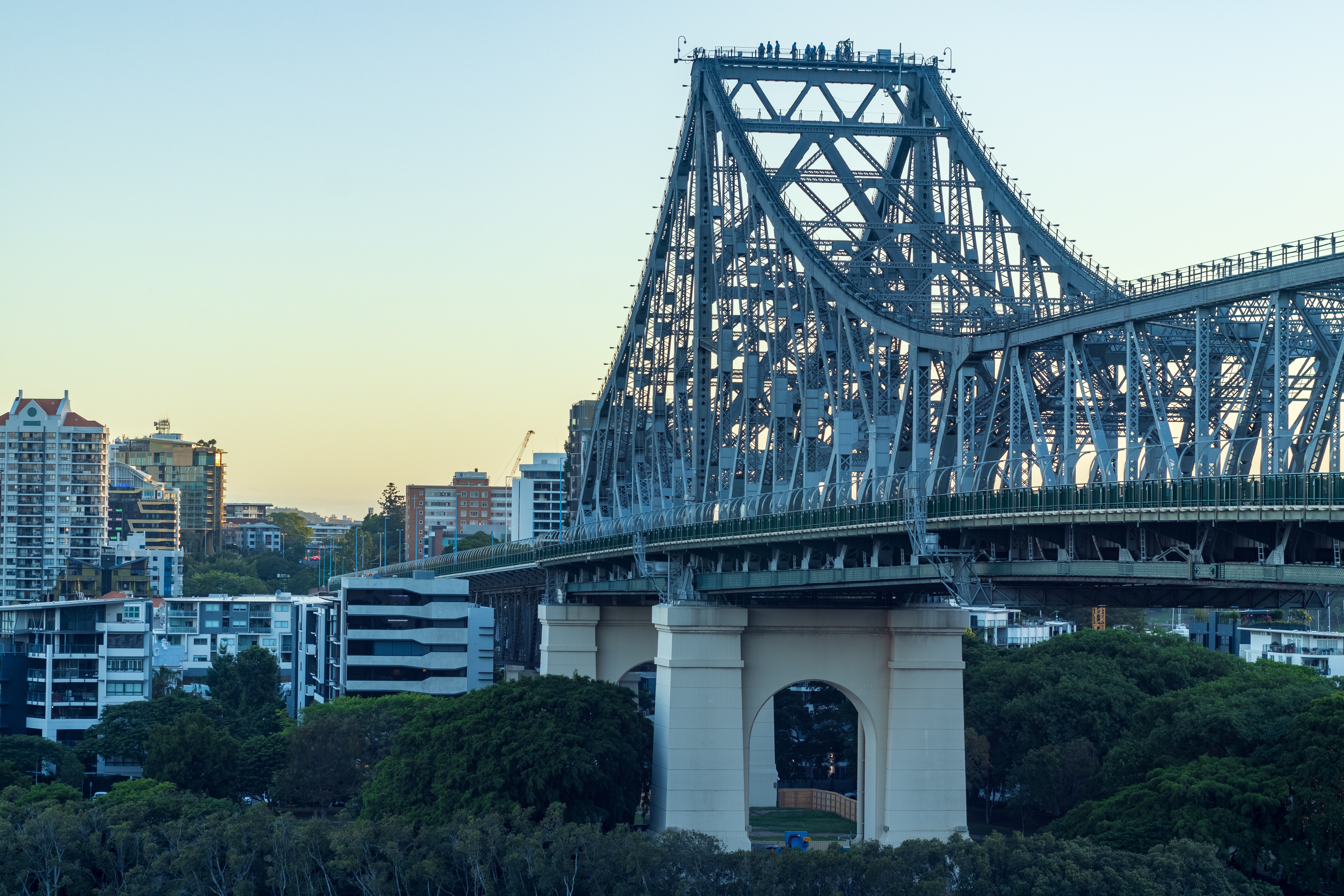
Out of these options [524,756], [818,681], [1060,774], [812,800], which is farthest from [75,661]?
[1060,774]

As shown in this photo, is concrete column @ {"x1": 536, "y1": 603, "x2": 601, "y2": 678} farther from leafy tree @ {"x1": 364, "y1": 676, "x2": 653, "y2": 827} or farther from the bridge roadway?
the bridge roadway

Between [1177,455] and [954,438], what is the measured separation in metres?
13.4

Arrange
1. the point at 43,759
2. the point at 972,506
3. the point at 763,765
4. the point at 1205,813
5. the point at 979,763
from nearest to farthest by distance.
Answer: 1. the point at 972,506
2. the point at 1205,813
3. the point at 979,763
4. the point at 43,759
5. the point at 763,765

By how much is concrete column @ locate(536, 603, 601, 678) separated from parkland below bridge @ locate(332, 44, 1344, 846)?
0.68ft

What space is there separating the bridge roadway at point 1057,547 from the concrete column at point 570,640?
62.7 ft

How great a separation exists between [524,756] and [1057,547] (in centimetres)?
3011

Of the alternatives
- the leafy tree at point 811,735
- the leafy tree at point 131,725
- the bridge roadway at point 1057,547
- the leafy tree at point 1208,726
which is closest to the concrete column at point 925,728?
the bridge roadway at point 1057,547

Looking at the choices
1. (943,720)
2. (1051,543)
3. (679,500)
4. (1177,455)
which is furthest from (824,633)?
(1177,455)

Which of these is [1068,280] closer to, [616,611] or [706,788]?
[706,788]

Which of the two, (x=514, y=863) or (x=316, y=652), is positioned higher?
(x=316, y=652)

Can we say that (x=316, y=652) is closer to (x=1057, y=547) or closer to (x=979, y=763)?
(x=979, y=763)

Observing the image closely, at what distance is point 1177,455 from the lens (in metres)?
47.8

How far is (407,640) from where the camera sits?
128125 mm

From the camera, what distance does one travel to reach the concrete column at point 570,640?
104 m
